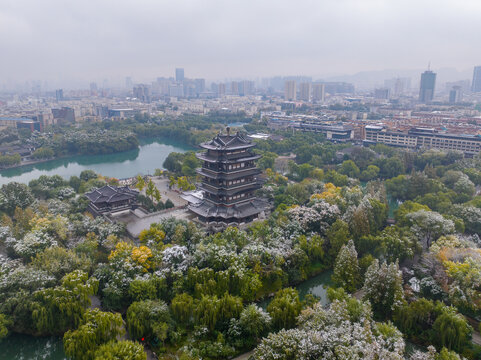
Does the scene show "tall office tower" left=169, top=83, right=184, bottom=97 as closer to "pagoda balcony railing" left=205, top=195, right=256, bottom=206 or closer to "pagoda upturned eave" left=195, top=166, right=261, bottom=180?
"pagoda upturned eave" left=195, top=166, right=261, bottom=180

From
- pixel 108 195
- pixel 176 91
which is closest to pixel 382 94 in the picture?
pixel 176 91

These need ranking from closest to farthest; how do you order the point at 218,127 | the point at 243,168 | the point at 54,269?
the point at 54,269
the point at 243,168
the point at 218,127

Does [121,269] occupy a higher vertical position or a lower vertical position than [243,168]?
lower

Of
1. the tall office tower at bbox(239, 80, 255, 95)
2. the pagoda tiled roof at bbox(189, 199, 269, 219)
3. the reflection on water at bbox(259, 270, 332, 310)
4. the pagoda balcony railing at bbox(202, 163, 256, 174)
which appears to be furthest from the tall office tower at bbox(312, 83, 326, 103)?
the reflection on water at bbox(259, 270, 332, 310)

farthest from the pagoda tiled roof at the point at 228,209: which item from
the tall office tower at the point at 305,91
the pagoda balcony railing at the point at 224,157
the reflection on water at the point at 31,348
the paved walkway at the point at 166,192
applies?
the tall office tower at the point at 305,91

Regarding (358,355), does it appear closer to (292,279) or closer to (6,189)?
(292,279)

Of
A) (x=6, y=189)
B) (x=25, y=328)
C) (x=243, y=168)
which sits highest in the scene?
(x=243, y=168)

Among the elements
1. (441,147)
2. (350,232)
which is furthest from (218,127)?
(350,232)
